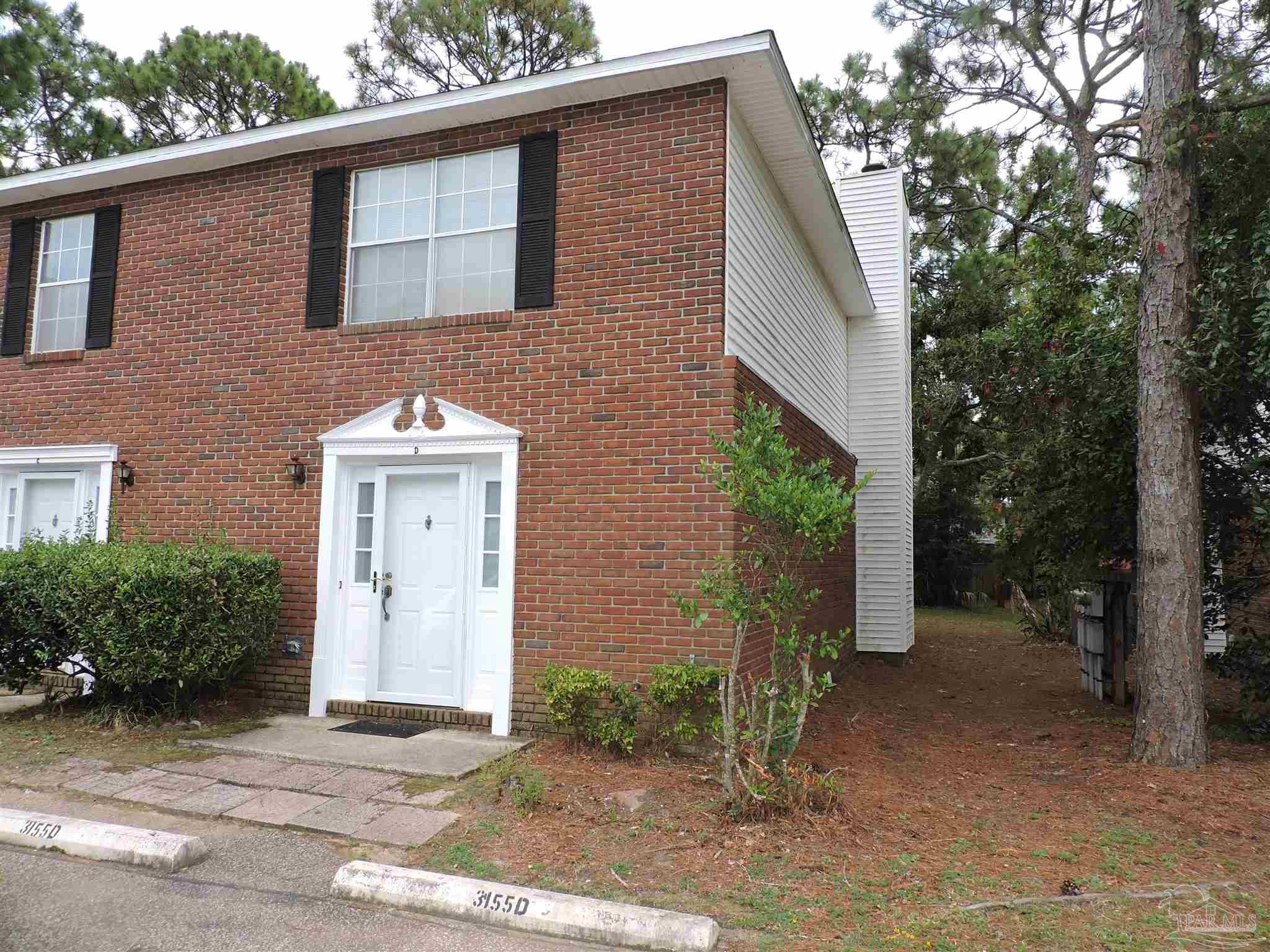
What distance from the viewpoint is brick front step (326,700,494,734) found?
6.95m

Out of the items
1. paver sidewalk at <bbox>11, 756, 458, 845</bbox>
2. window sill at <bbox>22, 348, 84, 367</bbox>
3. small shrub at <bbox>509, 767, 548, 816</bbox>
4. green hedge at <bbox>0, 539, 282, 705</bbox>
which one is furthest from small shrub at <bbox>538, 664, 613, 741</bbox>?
window sill at <bbox>22, 348, 84, 367</bbox>

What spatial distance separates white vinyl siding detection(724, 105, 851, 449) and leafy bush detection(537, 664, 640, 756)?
2.67m

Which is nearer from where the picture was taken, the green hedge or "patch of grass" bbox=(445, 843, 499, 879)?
"patch of grass" bbox=(445, 843, 499, 879)

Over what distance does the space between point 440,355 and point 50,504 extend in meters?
5.02

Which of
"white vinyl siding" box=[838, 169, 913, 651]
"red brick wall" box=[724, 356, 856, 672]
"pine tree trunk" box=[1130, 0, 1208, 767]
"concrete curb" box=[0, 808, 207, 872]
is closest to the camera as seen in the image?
"concrete curb" box=[0, 808, 207, 872]

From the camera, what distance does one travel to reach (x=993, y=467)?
20094 mm

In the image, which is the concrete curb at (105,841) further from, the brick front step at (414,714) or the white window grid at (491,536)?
the white window grid at (491,536)

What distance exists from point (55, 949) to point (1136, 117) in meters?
9.24

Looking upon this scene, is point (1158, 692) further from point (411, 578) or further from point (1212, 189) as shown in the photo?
point (411, 578)

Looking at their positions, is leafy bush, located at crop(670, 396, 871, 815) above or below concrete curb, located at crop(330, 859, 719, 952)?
above

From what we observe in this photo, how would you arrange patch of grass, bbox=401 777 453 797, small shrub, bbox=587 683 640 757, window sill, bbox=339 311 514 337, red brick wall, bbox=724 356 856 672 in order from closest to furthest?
patch of grass, bbox=401 777 453 797
small shrub, bbox=587 683 640 757
red brick wall, bbox=724 356 856 672
window sill, bbox=339 311 514 337

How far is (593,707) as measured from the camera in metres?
6.34

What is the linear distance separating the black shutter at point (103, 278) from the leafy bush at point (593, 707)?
19.8ft

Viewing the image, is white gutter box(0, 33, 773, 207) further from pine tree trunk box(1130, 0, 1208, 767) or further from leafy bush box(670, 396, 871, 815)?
pine tree trunk box(1130, 0, 1208, 767)
